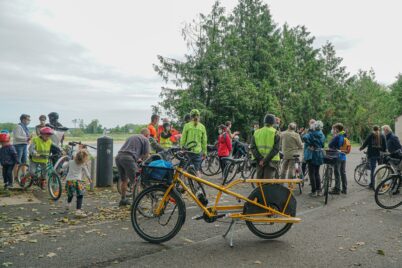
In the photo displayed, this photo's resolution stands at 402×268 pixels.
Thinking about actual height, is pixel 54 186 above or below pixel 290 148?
below

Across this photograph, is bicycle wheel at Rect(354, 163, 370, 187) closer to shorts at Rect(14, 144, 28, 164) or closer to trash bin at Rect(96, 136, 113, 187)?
trash bin at Rect(96, 136, 113, 187)

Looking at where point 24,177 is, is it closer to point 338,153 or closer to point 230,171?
point 230,171

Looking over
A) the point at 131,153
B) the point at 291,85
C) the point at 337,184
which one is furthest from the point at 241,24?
the point at 131,153

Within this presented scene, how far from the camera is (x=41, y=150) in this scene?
31.4 ft

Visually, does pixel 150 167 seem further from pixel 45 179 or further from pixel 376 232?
pixel 45 179

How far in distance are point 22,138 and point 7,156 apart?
106cm

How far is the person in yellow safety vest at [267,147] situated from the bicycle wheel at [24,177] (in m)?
5.70

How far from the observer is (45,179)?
9820mm

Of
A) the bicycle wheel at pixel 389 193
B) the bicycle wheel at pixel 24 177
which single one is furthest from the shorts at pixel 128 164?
the bicycle wheel at pixel 389 193

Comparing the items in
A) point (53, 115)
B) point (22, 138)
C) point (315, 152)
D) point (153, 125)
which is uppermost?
point (53, 115)

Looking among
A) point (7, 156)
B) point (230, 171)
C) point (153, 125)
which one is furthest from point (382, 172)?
point (7, 156)

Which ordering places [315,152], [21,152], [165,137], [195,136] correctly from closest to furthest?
[195,136]
[315,152]
[21,152]
[165,137]

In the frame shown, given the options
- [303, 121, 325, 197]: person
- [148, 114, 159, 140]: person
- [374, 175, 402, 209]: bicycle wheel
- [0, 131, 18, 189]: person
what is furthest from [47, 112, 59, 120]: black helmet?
[374, 175, 402, 209]: bicycle wheel

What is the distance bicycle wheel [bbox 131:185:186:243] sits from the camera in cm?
561
